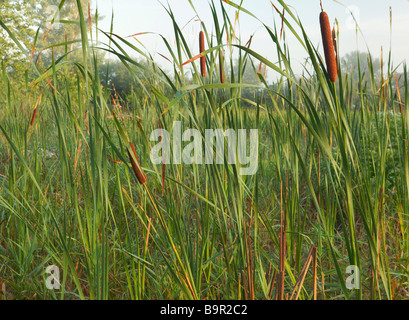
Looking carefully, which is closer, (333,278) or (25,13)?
(333,278)

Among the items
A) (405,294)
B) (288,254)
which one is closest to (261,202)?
(288,254)

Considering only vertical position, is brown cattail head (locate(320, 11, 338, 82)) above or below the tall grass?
above

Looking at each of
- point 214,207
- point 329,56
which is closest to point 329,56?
point 329,56

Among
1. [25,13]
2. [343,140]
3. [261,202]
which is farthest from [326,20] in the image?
[25,13]

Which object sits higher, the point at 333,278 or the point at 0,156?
the point at 0,156

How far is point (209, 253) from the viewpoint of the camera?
132cm

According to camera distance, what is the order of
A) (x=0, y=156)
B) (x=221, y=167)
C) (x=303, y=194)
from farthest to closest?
(x=0, y=156), (x=303, y=194), (x=221, y=167)

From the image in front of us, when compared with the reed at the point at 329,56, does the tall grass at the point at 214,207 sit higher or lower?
lower

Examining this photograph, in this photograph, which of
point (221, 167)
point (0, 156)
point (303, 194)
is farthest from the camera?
point (0, 156)

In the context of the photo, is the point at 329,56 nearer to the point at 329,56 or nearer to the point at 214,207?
the point at 329,56

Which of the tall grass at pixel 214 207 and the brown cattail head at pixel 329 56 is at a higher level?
the brown cattail head at pixel 329 56
